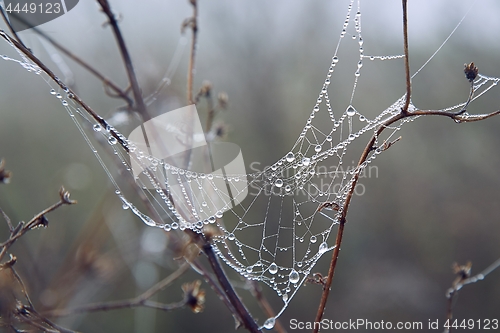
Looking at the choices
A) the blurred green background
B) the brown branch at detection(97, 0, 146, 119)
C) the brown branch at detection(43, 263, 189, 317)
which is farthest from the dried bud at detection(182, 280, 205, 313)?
the blurred green background

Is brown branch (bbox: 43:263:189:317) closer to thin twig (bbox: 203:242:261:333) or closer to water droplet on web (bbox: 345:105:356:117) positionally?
thin twig (bbox: 203:242:261:333)

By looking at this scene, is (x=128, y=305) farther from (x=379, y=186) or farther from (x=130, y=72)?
(x=379, y=186)

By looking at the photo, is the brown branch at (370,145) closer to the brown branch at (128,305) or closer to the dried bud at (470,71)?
the dried bud at (470,71)

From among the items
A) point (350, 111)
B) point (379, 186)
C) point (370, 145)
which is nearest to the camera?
point (370, 145)

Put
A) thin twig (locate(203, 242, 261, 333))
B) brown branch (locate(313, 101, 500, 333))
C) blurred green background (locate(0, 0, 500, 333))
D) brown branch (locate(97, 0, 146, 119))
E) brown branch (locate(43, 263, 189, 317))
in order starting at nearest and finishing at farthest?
brown branch (locate(313, 101, 500, 333)) → thin twig (locate(203, 242, 261, 333)) → brown branch (locate(43, 263, 189, 317)) → brown branch (locate(97, 0, 146, 119)) → blurred green background (locate(0, 0, 500, 333))

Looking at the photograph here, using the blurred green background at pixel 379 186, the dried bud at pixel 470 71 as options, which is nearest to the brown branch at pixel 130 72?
the dried bud at pixel 470 71

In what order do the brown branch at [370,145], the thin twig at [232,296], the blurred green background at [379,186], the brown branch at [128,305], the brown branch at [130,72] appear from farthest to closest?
the blurred green background at [379,186], the brown branch at [130,72], the brown branch at [128,305], the thin twig at [232,296], the brown branch at [370,145]

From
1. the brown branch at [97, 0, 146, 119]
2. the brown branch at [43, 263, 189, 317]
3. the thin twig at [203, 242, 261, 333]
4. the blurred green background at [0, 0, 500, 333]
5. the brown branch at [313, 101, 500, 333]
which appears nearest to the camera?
the brown branch at [313, 101, 500, 333]

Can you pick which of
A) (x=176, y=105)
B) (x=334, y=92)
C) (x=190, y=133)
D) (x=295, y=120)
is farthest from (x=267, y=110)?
(x=190, y=133)

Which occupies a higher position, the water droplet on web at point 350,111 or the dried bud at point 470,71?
the dried bud at point 470,71

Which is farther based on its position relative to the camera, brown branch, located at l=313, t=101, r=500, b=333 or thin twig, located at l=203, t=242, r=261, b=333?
thin twig, located at l=203, t=242, r=261, b=333

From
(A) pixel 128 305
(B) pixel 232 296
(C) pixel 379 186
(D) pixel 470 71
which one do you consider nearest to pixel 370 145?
(D) pixel 470 71

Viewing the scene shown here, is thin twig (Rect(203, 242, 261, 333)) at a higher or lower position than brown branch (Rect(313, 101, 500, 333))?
lower
